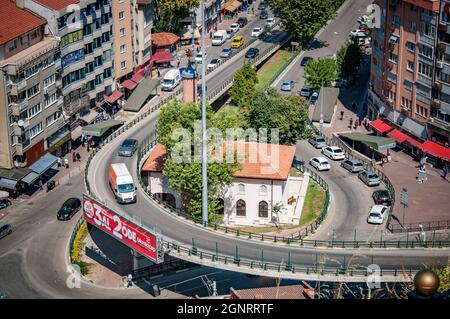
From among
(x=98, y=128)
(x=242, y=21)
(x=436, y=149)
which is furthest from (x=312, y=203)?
(x=242, y=21)

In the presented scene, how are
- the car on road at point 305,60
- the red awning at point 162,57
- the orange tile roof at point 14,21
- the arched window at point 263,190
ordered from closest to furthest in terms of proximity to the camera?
the arched window at point 263,190, the orange tile roof at point 14,21, the red awning at point 162,57, the car on road at point 305,60

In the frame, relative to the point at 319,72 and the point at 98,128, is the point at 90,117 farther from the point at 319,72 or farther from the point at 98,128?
the point at 319,72

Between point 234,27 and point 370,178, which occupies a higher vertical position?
point 370,178

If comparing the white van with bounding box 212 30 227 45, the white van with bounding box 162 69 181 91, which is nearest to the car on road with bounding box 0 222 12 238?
the white van with bounding box 162 69 181 91

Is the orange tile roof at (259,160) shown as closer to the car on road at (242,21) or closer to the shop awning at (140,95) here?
the shop awning at (140,95)

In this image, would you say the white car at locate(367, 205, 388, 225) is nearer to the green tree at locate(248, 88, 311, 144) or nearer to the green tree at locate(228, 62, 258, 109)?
the green tree at locate(248, 88, 311, 144)

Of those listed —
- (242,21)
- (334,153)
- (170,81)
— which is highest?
(334,153)

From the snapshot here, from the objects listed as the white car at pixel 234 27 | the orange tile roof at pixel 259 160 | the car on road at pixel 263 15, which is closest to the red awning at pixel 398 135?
the orange tile roof at pixel 259 160
